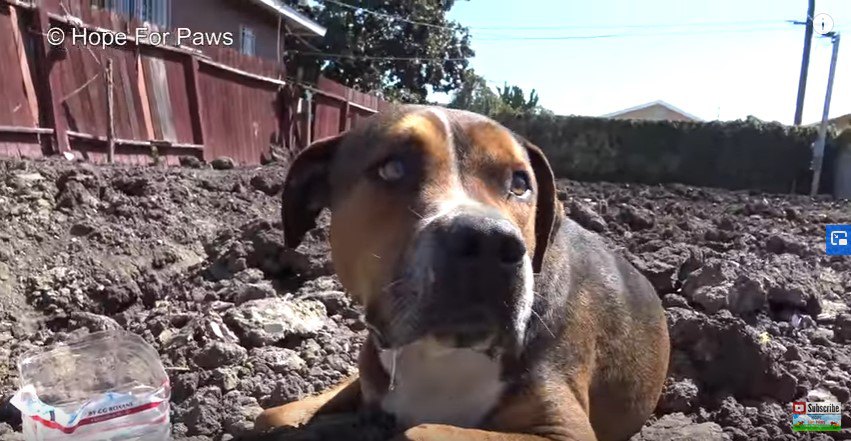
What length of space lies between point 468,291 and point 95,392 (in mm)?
2097

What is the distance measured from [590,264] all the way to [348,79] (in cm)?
3249

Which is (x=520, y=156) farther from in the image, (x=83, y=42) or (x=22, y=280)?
(x=83, y=42)

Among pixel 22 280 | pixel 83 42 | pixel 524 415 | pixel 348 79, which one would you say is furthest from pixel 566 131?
pixel 524 415

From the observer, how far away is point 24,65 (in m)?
9.11

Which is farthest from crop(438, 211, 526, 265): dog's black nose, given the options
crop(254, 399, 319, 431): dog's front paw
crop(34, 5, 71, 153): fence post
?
crop(34, 5, 71, 153): fence post

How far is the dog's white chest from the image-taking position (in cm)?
302

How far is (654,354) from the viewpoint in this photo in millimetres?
3859

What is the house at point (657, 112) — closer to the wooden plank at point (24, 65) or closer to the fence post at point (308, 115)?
the fence post at point (308, 115)

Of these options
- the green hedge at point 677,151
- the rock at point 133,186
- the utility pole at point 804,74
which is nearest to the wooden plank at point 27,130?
the rock at point 133,186

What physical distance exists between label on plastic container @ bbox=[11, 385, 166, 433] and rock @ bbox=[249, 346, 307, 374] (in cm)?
89

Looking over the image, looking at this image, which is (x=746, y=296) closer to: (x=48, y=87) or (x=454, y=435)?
(x=454, y=435)

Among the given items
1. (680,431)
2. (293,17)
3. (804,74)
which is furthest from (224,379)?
(804,74)

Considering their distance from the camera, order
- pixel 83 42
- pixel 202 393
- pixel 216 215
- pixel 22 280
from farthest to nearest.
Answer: pixel 83 42, pixel 216 215, pixel 22 280, pixel 202 393

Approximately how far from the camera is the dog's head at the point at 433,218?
8.16 ft
